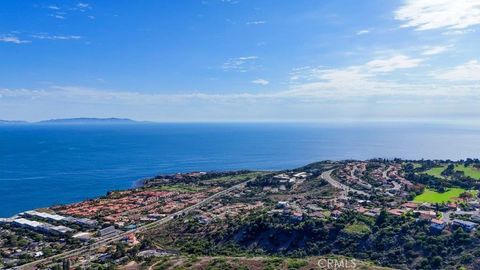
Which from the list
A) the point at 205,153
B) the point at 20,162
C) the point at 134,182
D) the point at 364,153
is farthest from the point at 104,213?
the point at 364,153

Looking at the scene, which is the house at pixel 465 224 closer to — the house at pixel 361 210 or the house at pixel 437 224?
the house at pixel 437 224

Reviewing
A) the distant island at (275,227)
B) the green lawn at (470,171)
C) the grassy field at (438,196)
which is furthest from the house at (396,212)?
the green lawn at (470,171)

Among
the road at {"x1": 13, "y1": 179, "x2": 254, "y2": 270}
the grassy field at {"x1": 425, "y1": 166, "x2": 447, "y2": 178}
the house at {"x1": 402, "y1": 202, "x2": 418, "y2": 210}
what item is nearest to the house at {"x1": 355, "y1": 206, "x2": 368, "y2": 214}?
the house at {"x1": 402, "y1": 202, "x2": 418, "y2": 210}

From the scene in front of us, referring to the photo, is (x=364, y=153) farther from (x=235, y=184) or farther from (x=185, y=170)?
(x=235, y=184)

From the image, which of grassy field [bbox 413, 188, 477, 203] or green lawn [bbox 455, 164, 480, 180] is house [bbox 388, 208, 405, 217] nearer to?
grassy field [bbox 413, 188, 477, 203]

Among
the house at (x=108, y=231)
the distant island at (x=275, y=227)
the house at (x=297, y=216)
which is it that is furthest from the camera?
the house at (x=108, y=231)

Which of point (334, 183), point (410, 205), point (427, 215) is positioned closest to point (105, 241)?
point (427, 215)
